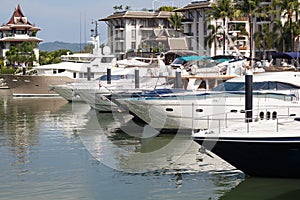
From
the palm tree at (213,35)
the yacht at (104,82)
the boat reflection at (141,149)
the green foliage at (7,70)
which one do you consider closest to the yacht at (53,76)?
the yacht at (104,82)

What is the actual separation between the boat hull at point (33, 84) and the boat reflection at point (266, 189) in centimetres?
4056

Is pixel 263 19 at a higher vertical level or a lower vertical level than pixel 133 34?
higher

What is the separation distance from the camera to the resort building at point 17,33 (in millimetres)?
101062

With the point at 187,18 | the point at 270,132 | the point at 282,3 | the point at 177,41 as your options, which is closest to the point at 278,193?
the point at 270,132

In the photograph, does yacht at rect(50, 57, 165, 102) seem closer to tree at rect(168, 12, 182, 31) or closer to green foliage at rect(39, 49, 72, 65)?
tree at rect(168, 12, 182, 31)

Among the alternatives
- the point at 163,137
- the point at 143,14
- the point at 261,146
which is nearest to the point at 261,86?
the point at 163,137

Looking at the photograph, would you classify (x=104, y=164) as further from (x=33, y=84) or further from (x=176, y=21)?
(x=176, y=21)

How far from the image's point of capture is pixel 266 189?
17312 millimetres

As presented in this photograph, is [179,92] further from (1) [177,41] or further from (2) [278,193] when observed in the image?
(1) [177,41]

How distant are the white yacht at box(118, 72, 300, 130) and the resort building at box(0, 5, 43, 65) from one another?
7203 cm

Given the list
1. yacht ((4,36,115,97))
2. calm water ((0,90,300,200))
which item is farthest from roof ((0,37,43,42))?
calm water ((0,90,300,200))

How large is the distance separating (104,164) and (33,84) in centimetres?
3808

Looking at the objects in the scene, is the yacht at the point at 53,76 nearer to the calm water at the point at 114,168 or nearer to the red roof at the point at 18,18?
the calm water at the point at 114,168

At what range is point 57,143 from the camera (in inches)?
1060
